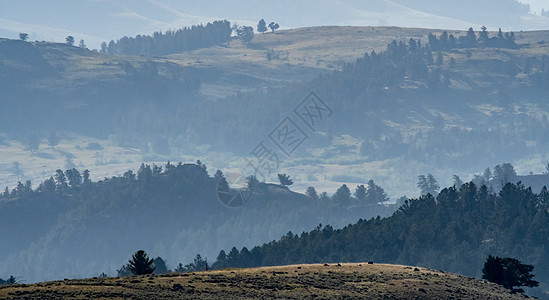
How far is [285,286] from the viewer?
116 m

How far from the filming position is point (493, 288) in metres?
137

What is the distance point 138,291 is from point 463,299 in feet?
137

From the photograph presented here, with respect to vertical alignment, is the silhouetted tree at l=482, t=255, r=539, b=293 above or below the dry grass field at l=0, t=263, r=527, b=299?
below

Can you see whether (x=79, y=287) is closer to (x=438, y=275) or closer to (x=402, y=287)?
(x=402, y=287)

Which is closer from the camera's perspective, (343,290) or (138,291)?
(138,291)

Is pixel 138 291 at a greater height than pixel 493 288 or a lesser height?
greater

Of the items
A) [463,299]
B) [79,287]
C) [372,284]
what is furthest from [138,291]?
[463,299]

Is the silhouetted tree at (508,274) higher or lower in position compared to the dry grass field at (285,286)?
lower

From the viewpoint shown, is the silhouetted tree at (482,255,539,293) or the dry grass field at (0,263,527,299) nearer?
the dry grass field at (0,263,527,299)

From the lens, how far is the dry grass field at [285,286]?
102125mm

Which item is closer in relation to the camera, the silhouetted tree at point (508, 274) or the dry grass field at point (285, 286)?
the dry grass field at point (285, 286)

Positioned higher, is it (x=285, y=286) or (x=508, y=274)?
(x=285, y=286)

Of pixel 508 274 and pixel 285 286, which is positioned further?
pixel 508 274

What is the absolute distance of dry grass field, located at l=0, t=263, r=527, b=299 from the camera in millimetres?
102125
